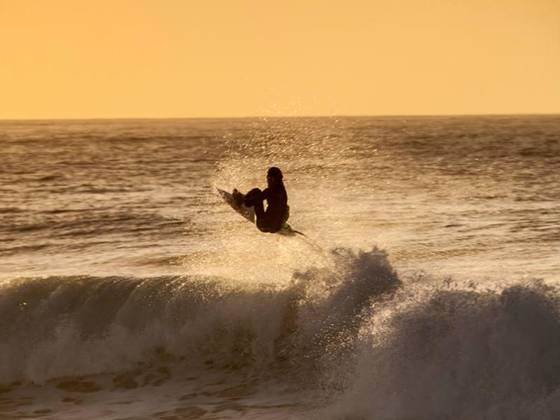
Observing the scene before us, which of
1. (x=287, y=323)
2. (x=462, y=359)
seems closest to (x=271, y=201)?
(x=287, y=323)

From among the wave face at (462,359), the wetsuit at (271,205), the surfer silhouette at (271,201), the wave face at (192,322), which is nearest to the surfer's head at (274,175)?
the surfer silhouette at (271,201)

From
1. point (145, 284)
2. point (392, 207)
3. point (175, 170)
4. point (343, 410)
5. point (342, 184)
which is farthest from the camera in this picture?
point (175, 170)

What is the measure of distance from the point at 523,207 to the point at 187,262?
15381mm

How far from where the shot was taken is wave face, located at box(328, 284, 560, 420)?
14.3 metres

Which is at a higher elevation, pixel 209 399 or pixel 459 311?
pixel 459 311

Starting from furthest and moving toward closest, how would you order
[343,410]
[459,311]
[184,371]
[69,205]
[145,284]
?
[69,205]
[145,284]
[184,371]
[459,311]
[343,410]

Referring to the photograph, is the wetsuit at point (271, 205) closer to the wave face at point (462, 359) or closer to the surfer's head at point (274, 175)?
the surfer's head at point (274, 175)

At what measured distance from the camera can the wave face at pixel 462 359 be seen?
46.8ft

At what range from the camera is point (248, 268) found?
2111cm

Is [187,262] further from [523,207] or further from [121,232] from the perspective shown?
[523,207]

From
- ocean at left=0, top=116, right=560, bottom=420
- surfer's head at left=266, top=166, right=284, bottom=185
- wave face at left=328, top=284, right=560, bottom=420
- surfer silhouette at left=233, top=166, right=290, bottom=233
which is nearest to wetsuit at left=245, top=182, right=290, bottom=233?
surfer silhouette at left=233, top=166, right=290, bottom=233

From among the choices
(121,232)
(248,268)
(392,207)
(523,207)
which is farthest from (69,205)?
(248,268)

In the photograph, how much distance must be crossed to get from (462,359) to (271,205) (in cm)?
461

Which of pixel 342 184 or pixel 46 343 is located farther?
pixel 342 184
